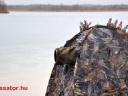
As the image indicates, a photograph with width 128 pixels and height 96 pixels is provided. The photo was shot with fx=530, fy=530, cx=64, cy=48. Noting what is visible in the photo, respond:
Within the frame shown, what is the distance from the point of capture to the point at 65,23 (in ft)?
10.4

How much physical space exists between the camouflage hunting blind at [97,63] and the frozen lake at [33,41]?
1.73 feet

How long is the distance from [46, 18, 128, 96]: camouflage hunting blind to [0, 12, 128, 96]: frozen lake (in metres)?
0.53

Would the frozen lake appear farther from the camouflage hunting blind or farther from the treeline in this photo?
the camouflage hunting blind

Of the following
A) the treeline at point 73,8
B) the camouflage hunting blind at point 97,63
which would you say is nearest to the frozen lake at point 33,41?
the treeline at point 73,8

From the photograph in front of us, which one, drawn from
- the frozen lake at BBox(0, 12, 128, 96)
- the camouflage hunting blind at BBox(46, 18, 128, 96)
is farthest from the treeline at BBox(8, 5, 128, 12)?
the camouflage hunting blind at BBox(46, 18, 128, 96)

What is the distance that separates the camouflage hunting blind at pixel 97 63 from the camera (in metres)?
2.45

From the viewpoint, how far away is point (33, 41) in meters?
3.28

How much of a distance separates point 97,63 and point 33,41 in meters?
0.89

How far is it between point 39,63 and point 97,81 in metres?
0.94

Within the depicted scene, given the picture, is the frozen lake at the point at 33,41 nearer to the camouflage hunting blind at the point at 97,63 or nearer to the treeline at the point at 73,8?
the treeline at the point at 73,8

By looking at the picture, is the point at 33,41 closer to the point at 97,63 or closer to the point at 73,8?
the point at 73,8

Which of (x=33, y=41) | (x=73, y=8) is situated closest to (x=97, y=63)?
(x=73, y=8)
